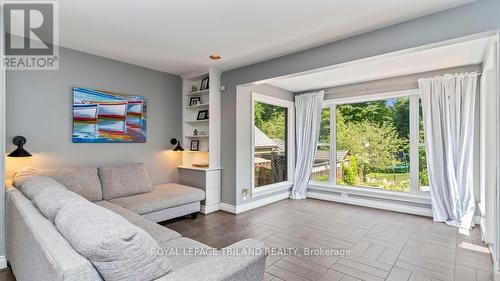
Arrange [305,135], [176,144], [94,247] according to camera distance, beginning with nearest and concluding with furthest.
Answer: [94,247], [176,144], [305,135]

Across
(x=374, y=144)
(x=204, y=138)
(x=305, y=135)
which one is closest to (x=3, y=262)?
(x=204, y=138)

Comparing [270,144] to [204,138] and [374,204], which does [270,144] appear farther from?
[374,204]

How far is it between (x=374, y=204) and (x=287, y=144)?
2034 mm

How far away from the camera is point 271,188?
4.93m

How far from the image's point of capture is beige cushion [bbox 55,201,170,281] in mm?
1023

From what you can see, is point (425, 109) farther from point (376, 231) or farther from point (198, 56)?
point (198, 56)

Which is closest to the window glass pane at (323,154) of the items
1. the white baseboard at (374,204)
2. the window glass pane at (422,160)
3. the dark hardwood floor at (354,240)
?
the white baseboard at (374,204)

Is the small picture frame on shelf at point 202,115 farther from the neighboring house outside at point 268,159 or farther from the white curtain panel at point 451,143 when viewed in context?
the white curtain panel at point 451,143

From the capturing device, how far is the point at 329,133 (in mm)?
5277

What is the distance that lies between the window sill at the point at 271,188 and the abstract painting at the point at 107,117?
213 centimetres

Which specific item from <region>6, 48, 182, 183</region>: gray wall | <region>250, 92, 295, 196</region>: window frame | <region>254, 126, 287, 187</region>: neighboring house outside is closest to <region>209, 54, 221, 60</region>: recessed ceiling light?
<region>250, 92, 295, 196</region>: window frame

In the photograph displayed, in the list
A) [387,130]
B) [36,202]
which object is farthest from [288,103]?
[36,202]

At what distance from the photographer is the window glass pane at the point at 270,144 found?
4824 mm

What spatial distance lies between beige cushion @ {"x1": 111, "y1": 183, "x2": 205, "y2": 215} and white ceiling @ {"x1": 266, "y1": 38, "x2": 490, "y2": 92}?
6.82ft
